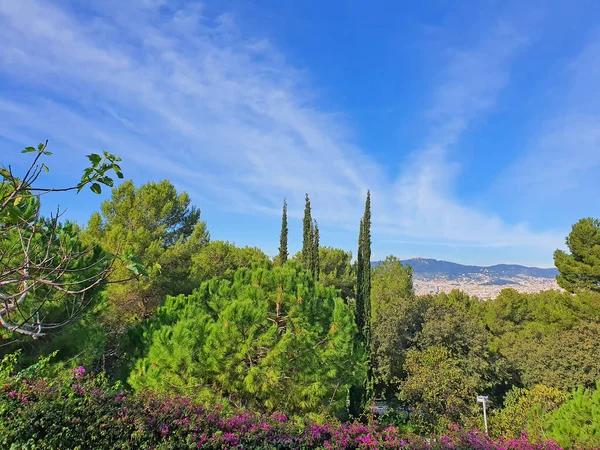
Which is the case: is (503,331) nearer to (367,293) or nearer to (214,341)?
(367,293)

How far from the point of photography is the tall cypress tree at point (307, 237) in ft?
47.3

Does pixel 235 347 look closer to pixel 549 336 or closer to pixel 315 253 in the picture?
pixel 315 253

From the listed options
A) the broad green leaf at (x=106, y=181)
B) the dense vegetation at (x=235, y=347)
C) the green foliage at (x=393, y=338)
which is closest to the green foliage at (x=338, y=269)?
the dense vegetation at (x=235, y=347)

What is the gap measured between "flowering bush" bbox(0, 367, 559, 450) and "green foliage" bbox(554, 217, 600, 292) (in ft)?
53.0

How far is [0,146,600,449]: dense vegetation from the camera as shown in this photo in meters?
2.68

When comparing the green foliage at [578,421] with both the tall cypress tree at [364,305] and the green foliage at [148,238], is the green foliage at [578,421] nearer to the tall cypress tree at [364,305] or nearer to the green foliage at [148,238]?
the tall cypress tree at [364,305]

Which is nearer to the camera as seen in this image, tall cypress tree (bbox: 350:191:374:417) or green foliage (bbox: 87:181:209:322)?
green foliage (bbox: 87:181:209:322)

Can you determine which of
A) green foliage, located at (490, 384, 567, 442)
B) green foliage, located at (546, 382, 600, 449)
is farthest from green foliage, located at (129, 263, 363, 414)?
green foliage, located at (490, 384, 567, 442)

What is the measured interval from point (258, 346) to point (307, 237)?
945cm

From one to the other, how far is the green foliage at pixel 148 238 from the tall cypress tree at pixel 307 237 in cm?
425

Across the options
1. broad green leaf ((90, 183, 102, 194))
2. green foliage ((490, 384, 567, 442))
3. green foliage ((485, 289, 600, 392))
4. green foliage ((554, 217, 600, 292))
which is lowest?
green foliage ((490, 384, 567, 442))

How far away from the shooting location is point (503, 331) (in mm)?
17406

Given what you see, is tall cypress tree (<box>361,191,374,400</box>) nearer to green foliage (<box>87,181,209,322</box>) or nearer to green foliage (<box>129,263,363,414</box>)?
green foliage (<box>129,263,363,414</box>)

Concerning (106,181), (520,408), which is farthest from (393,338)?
(106,181)
